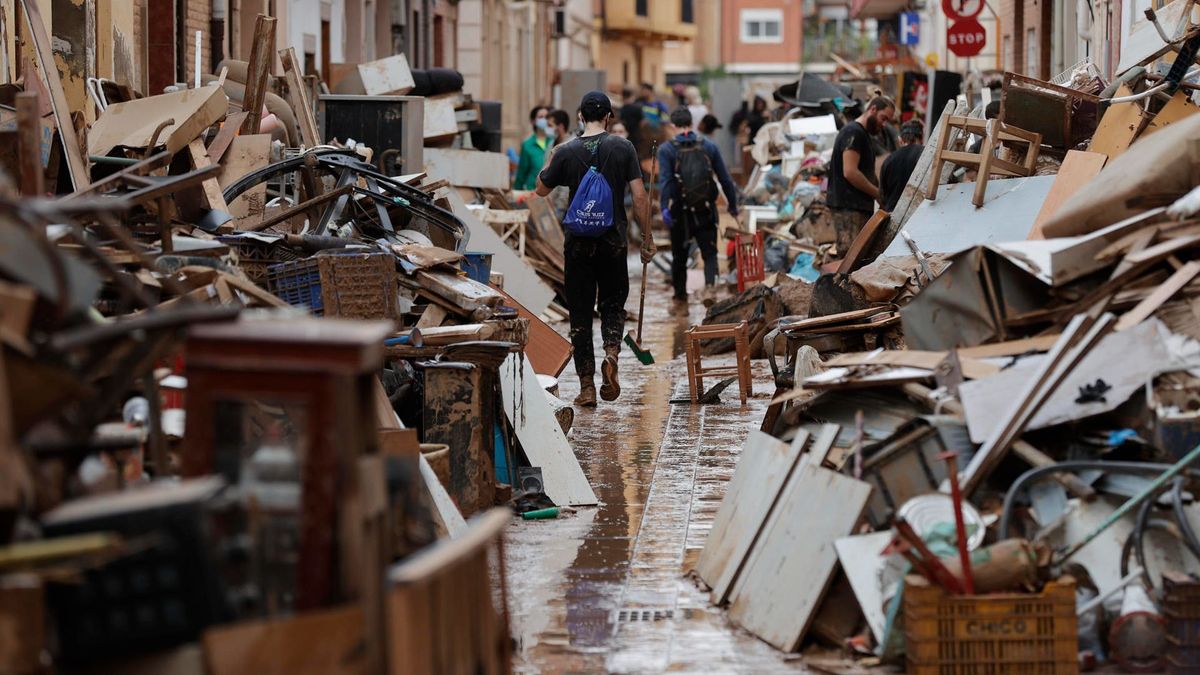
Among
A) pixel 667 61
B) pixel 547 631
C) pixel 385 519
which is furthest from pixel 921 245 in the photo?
pixel 667 61

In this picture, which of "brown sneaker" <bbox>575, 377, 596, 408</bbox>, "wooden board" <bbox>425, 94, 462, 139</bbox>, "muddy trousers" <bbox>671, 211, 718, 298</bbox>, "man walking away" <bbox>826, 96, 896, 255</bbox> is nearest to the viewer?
"brown sneaker" <bbox>575, 377, 596, 408</bbox>

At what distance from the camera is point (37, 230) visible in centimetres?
462

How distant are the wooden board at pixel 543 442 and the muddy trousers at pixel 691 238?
30.4 feet

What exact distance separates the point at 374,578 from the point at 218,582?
1.13 ft

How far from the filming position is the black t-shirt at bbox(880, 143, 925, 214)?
555 inches

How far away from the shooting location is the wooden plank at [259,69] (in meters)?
13.0

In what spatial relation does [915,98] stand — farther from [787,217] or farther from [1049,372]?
[1049,372]

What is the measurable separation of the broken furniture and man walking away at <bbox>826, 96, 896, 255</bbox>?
10.8 metres

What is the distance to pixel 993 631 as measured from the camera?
5777mm

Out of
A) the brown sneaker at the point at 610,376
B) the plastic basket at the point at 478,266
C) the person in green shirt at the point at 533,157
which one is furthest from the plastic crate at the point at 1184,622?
the person in green shirt at the point at 533,157

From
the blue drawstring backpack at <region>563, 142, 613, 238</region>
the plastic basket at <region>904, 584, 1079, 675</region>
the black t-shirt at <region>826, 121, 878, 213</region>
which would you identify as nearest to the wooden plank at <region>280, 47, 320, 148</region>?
the blue drawstring backpack at <region>563, 142, 613, 238</region>

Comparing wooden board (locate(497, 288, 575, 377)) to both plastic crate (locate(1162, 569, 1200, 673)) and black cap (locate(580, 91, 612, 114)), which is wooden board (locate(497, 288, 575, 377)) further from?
plastic crate (locate(1162, 569, 1200, 673))

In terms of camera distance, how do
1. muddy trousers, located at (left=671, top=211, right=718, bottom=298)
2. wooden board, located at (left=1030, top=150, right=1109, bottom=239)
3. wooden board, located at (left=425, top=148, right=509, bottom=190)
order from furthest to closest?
wooden board, located at (left=425, top=148, right=509, bottom=190)
muddy trousers, located at (left=671, top=211, right=718, bottom=298)
wooden board, located at (left=1030, top=150, right=1109, bottom=239)

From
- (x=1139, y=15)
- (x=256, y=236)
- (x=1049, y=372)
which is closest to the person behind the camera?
(x=1049, y=372)
